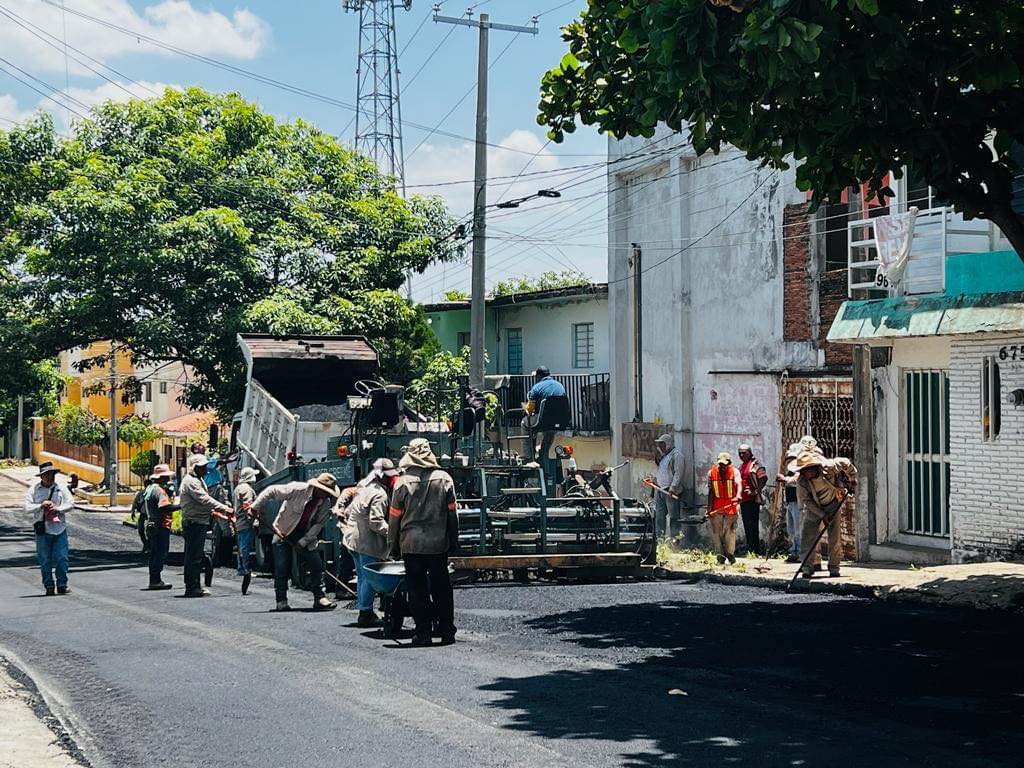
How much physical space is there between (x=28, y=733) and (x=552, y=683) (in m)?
3.47

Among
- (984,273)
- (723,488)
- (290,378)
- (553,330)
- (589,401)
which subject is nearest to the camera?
(984,273)

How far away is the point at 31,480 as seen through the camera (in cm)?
4941

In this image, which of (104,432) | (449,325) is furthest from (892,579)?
(104,432)

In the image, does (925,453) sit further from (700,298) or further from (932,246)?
(700,298)

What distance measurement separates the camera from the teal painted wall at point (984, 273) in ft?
47.6

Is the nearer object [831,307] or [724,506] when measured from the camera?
[724,506]

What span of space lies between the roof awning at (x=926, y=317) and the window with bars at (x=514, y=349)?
18220 millimetres

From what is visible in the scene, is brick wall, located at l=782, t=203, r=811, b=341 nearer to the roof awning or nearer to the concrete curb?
the roof awning

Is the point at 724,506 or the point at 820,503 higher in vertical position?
the point at 820,503

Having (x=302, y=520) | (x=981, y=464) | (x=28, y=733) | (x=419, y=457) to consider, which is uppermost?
(x=419, y=457)

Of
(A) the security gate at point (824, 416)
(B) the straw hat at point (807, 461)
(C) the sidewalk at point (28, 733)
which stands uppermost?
(A) the security gate at point (824, 416)

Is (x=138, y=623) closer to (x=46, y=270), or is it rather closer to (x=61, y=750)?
(x=61, y=750)

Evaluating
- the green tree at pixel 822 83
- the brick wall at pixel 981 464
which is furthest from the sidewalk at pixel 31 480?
the green tree at pixel 822 83

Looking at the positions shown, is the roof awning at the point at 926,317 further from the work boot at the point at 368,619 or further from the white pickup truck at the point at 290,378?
the white pickup truck at the point at 290,378
